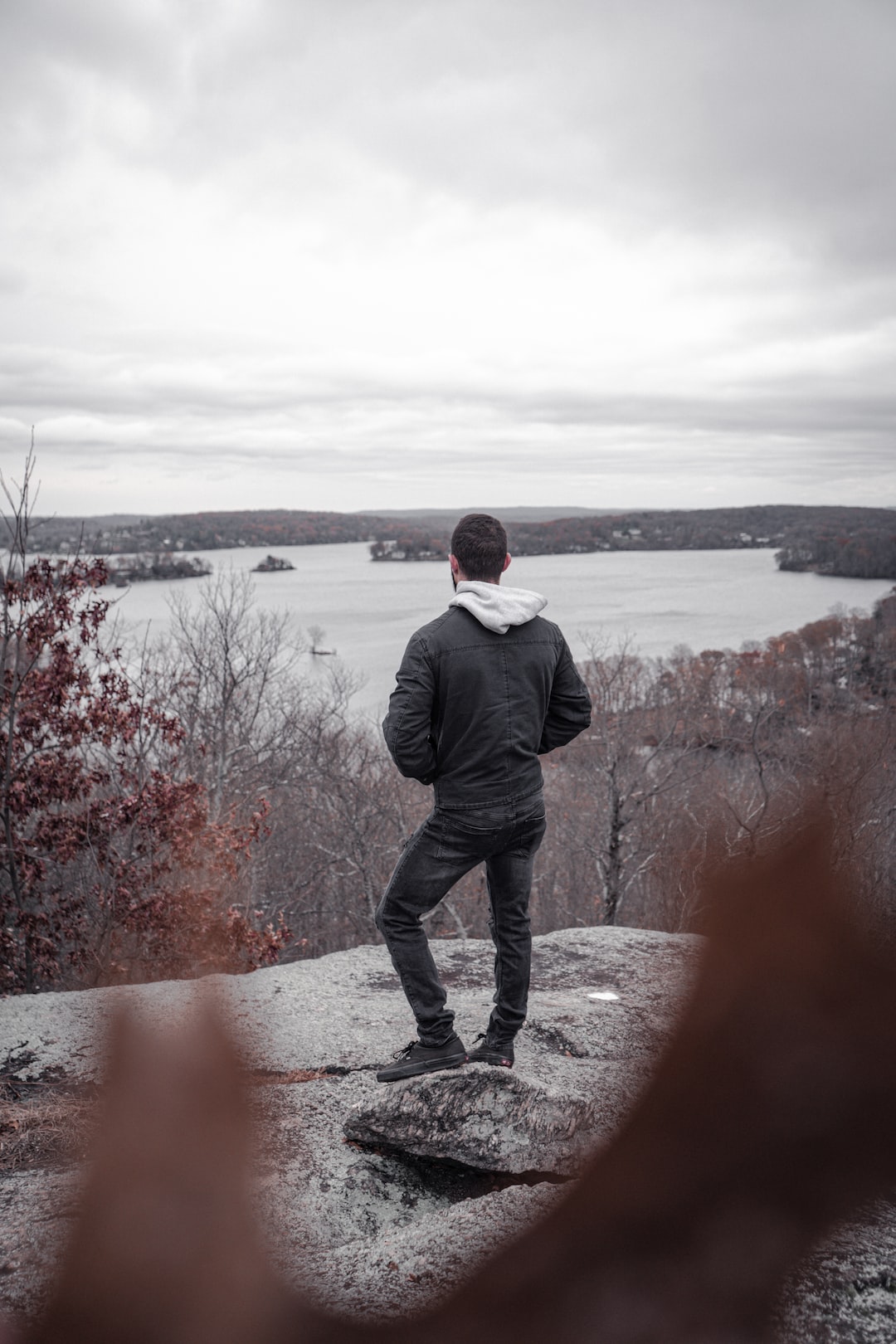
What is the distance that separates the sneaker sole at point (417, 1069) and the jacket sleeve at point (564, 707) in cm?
138

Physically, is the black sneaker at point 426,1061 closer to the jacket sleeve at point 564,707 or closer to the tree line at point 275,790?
the jacket sleeve at point 564,707

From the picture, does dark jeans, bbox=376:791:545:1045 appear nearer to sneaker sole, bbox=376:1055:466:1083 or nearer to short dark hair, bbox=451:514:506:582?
sneaker sole, bbox=376:1055:466:1083

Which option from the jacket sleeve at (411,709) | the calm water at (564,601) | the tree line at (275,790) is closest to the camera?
the jacket sleeve at (411,709)

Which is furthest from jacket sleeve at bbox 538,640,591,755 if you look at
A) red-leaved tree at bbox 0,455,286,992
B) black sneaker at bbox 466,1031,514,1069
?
red-leaved tree at bbox 0,455,286,992

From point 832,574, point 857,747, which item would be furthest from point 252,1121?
point 832,574

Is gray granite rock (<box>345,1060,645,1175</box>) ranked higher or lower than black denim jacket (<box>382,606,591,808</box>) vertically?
lower

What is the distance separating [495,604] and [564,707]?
0.58m

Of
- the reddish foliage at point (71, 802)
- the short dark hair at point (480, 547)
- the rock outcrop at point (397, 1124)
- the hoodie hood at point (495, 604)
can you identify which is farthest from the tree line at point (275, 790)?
the hoodie hood at point (495, 604)

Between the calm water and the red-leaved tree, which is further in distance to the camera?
the calm water

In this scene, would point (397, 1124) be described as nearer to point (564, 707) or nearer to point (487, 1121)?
point (487, 1121)

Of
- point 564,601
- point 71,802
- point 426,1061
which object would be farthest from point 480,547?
point 564,601

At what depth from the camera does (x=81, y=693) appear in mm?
7348

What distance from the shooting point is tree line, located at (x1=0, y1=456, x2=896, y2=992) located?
285 inches

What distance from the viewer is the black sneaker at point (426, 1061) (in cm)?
346
